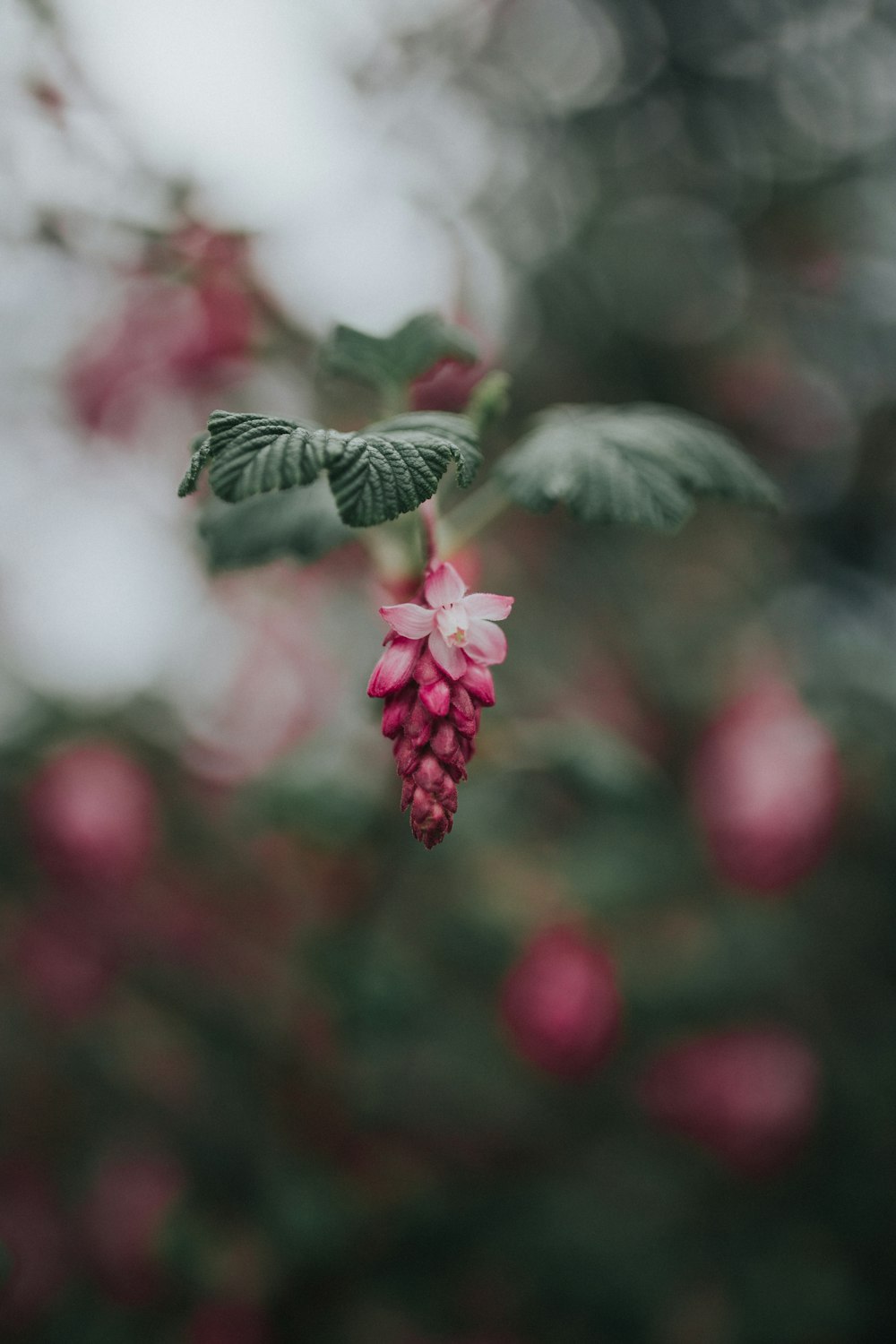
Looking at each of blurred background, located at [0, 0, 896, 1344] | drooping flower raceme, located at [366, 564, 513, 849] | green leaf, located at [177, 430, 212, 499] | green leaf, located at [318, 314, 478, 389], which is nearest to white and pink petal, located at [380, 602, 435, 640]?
drooping flower raceme, located at [366, 564, 513, 849]

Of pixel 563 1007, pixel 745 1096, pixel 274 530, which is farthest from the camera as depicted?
pixel 745 1096

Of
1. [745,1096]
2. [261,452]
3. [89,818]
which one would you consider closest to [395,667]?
[261,452]

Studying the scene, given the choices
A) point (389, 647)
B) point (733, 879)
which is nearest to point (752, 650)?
point (733, 879)

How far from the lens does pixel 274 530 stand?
2.18ft

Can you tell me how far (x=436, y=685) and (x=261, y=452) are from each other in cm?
14

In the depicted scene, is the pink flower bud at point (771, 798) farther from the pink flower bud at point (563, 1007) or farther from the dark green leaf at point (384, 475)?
the dark green leaf at point (384, 475)

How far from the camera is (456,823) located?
1715 mm

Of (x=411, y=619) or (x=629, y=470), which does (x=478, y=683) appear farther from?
(x=629, y=470)

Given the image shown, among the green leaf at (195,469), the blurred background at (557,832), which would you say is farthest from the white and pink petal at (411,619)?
the blurred background at (557,832)

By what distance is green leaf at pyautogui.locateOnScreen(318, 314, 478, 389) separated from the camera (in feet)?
2.08

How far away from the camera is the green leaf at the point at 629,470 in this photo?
0.53 meters

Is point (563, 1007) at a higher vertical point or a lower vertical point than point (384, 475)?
lower

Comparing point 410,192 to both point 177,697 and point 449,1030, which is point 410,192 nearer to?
point 177,697

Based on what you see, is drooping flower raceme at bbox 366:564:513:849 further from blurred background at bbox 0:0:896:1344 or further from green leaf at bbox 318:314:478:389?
blurred background at bbox 0:0:896:1344
